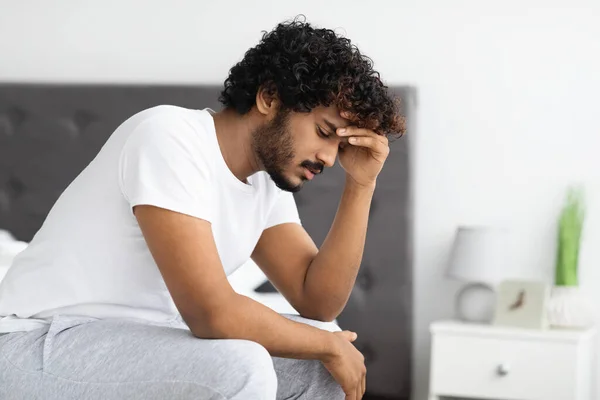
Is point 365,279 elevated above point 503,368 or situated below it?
above

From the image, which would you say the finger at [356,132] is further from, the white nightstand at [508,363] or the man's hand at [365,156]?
the white nightstand at [508,363]

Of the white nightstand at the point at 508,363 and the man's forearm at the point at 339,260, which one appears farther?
the white nightstand at the point at 508,363

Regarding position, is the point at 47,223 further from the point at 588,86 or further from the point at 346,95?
the point at 588,86

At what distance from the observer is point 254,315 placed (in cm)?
144

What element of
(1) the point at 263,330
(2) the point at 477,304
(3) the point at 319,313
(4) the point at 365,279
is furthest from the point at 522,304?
(1) the point at 263,330

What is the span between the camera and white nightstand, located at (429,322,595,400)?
104 inches

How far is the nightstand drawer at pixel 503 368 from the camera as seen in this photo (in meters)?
2.65

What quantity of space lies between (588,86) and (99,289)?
2.07 metres

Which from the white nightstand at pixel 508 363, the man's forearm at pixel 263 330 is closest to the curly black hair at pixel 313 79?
the man's forearm at pixel 263 330

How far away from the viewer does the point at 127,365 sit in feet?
4.43

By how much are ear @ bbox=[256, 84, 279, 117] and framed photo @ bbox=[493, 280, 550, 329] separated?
1.47 meters

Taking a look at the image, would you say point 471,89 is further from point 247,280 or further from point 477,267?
point 247,280

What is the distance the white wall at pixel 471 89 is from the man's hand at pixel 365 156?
1.32m

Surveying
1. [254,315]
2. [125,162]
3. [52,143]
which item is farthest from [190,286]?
[52,143]
